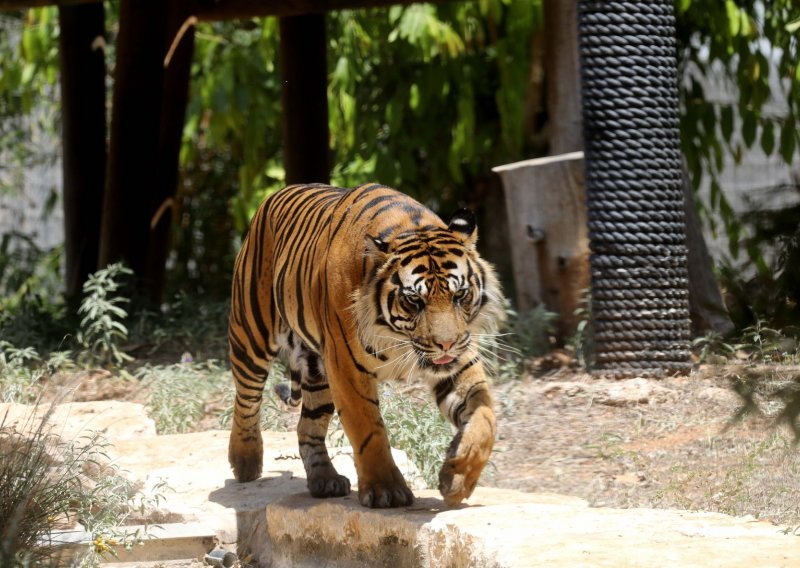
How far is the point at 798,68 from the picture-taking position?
8086 millimetres

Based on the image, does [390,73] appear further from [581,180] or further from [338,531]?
[338,531]

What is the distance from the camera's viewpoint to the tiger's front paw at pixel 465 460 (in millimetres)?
3678

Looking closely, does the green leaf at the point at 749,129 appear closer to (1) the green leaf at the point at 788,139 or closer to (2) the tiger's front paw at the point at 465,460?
(1) the green leaf at the point at 788,139

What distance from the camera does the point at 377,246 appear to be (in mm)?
3871

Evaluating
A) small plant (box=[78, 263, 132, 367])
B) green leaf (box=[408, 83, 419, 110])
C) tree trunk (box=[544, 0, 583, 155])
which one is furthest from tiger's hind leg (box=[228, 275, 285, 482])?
green leaf (box=[408, 83, 419, 110])

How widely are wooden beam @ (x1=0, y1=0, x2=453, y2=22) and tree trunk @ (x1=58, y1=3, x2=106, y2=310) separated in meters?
0.98

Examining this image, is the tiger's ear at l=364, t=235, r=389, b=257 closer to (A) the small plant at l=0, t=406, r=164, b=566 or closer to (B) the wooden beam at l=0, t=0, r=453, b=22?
(A) the small plant at l=0, t=406, r=164, b=566

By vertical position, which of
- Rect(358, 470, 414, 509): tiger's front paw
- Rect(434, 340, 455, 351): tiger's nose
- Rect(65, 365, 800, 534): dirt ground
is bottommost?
Rect(65, 365, 800, 534): dirt ground

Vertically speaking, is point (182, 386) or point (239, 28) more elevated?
point (239, 28)

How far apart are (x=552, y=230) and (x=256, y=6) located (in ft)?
A: 8.88

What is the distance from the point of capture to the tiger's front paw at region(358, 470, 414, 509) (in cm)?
396

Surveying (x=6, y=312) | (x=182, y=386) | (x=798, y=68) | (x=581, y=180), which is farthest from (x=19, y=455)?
(x=798, y=68)

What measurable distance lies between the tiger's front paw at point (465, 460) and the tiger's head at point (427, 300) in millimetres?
218

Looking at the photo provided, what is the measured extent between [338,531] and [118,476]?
103cm
